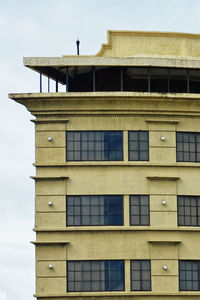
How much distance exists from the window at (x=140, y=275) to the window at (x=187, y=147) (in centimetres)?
600

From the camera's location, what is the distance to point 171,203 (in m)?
41.5

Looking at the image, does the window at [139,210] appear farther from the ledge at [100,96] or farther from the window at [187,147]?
the ledge at [100,96]

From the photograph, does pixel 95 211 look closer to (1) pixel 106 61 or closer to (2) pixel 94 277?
(2) pixel 94 277

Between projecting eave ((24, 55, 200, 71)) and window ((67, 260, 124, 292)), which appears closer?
window ((67, 260, 124, 292))

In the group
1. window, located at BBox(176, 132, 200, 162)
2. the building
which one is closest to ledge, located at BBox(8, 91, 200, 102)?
the building

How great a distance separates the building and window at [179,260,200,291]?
0.05 m

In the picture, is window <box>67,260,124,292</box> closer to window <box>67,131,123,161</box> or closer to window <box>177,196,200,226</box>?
window <box>177,196,200,226</box>

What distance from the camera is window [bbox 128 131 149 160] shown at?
1650 inches

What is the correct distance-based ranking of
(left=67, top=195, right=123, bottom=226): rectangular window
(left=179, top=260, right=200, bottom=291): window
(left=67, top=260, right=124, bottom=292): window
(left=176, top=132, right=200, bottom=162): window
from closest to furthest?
(left=67, top=260, right=124, bottom=292): window → (left=179, top=260, right=200, bottom=291): window → (left=67, top=195, right=123, bottom=226): rectangular window → (left=176, top=132, right=200, bottom=162): window

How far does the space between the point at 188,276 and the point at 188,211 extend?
11.3 feet

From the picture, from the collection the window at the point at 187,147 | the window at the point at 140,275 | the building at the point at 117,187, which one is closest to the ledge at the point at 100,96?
the building at the point at 117,187

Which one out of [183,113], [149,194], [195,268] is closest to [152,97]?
[183,113]

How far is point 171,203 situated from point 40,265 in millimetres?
7633

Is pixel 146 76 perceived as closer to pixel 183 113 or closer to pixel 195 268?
pixel 183 113
